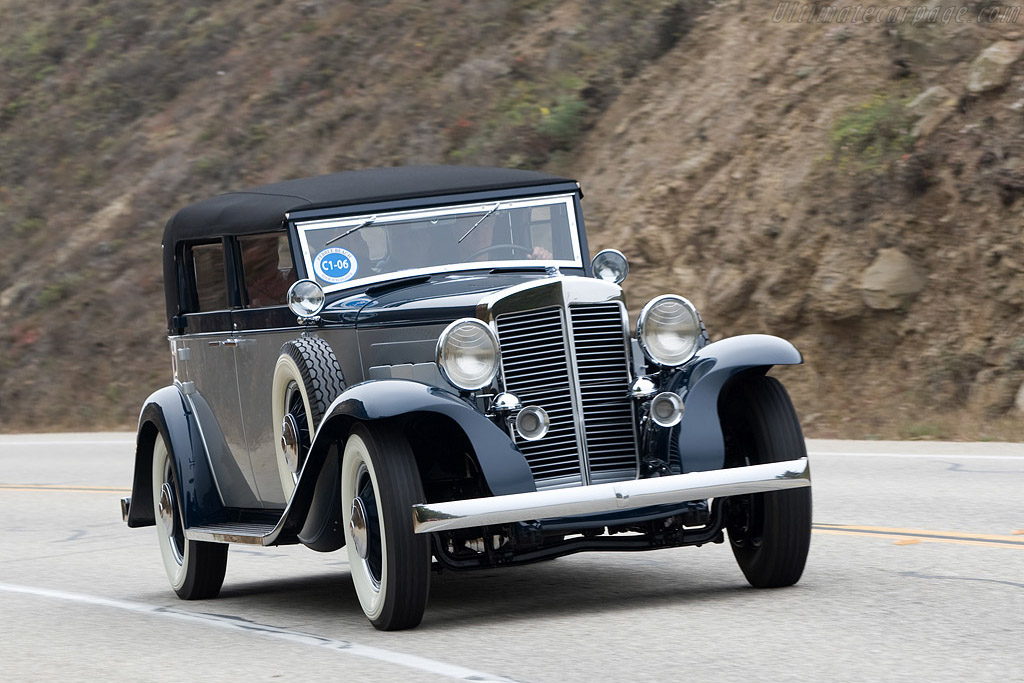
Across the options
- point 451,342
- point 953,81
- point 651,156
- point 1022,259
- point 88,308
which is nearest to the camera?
point 451,342

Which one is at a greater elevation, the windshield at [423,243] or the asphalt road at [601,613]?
the windshield at [423,243]

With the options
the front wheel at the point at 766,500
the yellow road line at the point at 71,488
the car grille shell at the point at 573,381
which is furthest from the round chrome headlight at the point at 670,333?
the yellow road line at the point at 71,488

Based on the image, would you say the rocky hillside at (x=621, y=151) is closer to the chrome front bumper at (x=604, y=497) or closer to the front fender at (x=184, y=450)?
the front fender at (x=184, y=450)

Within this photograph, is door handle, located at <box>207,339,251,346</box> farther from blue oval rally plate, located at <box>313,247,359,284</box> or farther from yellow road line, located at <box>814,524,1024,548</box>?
yellow road line, located at <box>814,524,1024,548</box>

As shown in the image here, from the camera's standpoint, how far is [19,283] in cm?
2595

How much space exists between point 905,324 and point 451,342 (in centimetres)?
Result: 1003

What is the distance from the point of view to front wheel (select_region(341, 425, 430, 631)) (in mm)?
6047

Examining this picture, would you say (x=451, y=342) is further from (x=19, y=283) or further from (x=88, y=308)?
(x=19, y=283)

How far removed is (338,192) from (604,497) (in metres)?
2.41

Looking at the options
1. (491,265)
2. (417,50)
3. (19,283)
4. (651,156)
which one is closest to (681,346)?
(491,265)

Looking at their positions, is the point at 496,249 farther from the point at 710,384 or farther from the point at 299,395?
the point at 710,384

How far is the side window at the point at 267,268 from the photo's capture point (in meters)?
7.48

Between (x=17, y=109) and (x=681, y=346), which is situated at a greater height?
(x=17, y=109)

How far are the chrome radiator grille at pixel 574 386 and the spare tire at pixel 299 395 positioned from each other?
2.91ft
